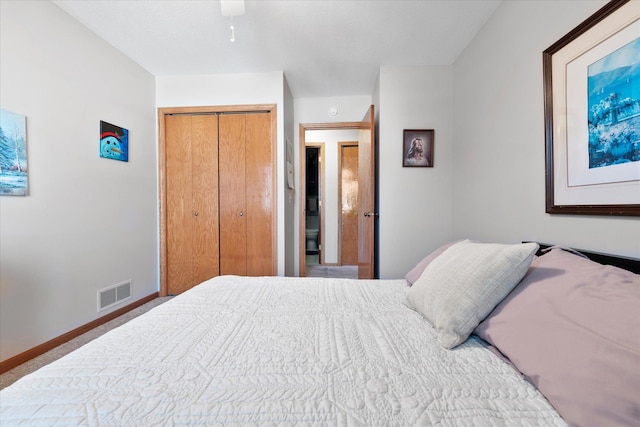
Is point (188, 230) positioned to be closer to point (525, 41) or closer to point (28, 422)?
point (28, 422)

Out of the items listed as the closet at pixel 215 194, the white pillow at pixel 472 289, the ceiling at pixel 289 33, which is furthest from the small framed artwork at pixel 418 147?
the white pillow at pixel 472 289

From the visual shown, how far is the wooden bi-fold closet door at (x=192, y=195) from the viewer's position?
2.76 meters

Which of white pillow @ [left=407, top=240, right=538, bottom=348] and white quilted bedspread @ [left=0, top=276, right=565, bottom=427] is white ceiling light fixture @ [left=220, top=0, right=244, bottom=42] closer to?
white quilted bedspread @ [left=0, top=276, right=565, bottom=427]

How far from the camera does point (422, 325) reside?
91 cm

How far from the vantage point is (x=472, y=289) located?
83cm

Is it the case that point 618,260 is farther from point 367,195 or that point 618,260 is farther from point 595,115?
point 367,195

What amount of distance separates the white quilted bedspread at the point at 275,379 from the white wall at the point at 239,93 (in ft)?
6.01

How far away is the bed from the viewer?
510 mm

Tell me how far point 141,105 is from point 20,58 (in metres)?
1.00

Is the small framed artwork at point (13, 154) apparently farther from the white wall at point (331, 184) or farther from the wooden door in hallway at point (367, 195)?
the white wall at point (331, 184)

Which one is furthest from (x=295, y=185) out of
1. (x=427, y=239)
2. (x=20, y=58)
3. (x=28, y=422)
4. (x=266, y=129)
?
(x=28, y=422)

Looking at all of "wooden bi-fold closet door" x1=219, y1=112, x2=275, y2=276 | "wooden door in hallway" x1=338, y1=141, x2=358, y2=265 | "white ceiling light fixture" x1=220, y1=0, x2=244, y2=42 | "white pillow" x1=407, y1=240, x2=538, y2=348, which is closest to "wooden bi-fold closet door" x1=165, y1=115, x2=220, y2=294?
"wooden bi-fold closet door" x1=219, y1=112, x2=275, y2=276

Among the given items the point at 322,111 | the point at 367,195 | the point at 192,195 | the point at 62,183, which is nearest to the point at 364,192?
the point at 367,195

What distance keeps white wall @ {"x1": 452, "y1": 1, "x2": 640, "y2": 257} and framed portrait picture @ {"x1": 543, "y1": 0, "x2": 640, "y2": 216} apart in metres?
0.08
